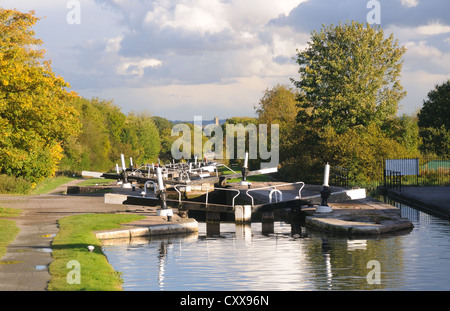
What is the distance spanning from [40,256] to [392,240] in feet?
37.4

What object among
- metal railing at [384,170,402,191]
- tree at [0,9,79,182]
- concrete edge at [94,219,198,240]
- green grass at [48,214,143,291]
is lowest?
concrete edge at [94,219,198,240]

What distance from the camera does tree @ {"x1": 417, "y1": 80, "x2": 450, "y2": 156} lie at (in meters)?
69.9

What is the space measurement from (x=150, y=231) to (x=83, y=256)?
657 cm

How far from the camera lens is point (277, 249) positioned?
21016 mm

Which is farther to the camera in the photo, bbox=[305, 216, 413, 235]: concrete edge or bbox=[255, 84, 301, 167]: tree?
bbox=[255, 84, 301, 167]: tree

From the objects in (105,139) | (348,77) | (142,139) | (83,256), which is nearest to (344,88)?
(348,77)

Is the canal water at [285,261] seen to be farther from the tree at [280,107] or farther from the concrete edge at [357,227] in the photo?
the tree at [280,107]

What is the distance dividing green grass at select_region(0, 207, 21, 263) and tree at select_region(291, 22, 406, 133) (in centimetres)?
2938

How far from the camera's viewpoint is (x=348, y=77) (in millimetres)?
52906

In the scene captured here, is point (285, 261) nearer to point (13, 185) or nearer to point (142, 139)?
point (13, 185)

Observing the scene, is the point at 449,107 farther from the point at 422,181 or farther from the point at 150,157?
the point at 150,157

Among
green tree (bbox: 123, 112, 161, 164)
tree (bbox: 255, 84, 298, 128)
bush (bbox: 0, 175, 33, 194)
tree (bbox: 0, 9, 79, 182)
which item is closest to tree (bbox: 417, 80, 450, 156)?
tree (bbox: 255, 84, 298, 128)

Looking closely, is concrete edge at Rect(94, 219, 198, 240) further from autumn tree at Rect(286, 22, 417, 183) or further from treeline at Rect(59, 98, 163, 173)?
treeline at Rect(59, 98, 163, 173)

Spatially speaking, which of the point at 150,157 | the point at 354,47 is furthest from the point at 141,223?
the point at 150,157
